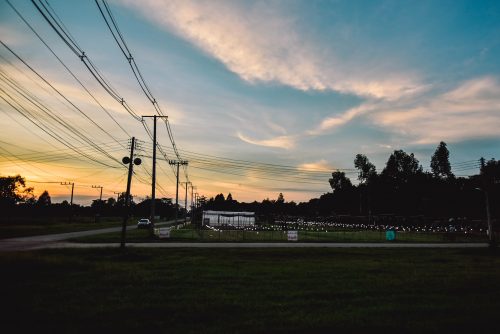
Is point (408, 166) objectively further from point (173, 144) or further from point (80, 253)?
point (80, 253)

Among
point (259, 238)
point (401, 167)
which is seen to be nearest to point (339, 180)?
point (401, 167)

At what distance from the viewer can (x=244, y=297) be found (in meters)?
12.1

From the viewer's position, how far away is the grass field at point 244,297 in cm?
905

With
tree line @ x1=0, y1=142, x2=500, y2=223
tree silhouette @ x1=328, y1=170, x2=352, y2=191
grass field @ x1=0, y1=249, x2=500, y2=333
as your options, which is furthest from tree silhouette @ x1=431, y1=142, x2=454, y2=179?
grass field @ x1=0, y1=249, x2=500, y2=333

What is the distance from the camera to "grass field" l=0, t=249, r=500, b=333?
356 inches

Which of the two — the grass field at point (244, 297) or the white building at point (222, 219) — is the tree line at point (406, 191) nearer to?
the white building at point (222, 219)

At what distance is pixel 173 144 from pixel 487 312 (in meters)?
33.2

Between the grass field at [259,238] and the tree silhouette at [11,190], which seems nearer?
the grass field at [259,238]

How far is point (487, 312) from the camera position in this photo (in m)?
10.3

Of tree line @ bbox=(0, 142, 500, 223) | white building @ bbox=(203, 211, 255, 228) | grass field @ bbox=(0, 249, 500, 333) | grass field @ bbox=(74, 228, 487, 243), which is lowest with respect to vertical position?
grass field @ bbox=(0, 249, 500, 333)

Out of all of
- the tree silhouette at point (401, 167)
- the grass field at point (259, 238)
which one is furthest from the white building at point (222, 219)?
the tree silhouette at point (401, 167)

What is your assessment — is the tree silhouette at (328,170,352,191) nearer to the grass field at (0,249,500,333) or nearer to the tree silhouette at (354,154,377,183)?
the tree silhouette at (354,154,377,183)

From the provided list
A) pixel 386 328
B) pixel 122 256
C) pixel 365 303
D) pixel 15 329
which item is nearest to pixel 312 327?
pixel 386 328

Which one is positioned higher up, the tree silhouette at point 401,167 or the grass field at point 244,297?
the tree silhouette at point 401,167
